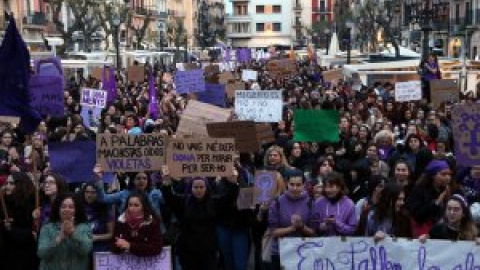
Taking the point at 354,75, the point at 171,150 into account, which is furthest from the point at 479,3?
the point at 171,150

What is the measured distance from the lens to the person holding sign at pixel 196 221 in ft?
21.5

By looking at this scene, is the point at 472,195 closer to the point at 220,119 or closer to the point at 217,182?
the point at 217,182

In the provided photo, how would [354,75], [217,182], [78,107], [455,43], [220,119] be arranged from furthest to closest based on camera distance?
[455,43] → [354,75] → [78,107] → [220,119] → [217,182]

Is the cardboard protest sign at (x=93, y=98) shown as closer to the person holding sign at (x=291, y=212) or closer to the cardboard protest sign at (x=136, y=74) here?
the person holding sign at (x=291, y=212)

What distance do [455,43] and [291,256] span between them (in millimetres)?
52431

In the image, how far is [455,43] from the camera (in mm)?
55812

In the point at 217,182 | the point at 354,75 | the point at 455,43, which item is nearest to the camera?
the point at 217,182

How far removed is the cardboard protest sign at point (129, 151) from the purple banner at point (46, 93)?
12.7 ft

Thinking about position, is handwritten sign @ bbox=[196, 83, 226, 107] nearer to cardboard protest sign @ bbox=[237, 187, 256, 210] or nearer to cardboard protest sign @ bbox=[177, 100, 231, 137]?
cardboard protest sign @ bbox=[177, 100, 231, 137]

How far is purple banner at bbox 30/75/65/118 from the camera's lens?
10.7 meters

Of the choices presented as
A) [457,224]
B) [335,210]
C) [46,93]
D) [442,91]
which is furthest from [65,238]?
[442,91]

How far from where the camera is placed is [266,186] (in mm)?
6609

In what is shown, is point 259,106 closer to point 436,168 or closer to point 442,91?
point 442,91

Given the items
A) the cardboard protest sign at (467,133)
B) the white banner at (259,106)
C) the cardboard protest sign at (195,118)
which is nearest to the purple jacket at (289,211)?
the cardboard protest sign at (467,133)
